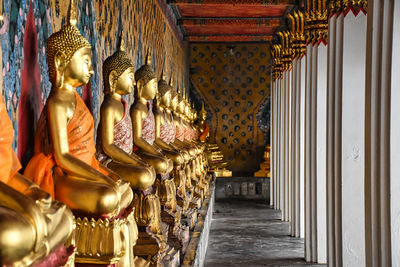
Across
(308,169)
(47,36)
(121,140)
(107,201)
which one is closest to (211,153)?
(308,169)

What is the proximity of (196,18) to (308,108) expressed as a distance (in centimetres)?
545

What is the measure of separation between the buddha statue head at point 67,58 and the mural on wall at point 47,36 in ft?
1.02

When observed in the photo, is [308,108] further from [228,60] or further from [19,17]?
[228,60]

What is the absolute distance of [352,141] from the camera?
500 centimetres

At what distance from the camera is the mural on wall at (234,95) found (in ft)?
51.3

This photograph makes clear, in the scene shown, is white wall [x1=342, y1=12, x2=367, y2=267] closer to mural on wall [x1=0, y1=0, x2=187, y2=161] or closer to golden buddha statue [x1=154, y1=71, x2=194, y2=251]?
golden buddha statue [x1=154, y1=71, x2=194, y2=251]

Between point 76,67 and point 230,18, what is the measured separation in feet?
30.7

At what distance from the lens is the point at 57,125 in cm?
211

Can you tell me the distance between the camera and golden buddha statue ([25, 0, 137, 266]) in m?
2.08

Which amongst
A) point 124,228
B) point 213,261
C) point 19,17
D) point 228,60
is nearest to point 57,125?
point 124,228

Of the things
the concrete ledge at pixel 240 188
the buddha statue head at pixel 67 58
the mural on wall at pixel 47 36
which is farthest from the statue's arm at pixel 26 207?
the concrete ledge at pixel 240 188

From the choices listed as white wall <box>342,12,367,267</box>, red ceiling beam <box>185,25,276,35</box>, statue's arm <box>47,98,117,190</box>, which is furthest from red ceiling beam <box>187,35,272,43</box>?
statue's arm <box>47,98,117,190</box>

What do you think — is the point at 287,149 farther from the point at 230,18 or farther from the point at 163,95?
the point at 163,95

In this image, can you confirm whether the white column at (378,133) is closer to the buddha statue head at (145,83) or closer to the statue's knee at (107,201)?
the buddha statue head at (145,83)
